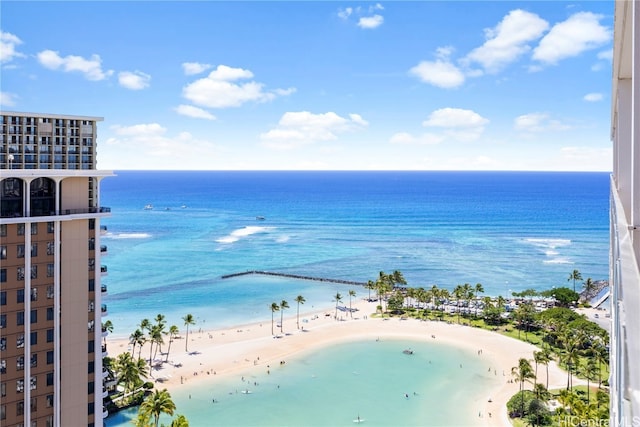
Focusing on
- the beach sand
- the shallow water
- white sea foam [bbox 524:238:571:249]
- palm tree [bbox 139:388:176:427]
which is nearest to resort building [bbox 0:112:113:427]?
palm tree [bbox 139:388:176:427]

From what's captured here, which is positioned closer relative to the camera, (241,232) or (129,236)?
(129,236)

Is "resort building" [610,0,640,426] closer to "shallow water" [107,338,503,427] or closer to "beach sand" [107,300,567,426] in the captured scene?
"shallow water" [107,338,503,427]

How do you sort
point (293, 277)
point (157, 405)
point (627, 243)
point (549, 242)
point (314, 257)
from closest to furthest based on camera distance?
1. point (627, 243)
2. point (157, 405)
3. point (293, 277)
4. point (314, 257)
5. point (549, 242)

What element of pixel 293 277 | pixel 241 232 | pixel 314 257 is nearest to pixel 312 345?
pixel 293 277

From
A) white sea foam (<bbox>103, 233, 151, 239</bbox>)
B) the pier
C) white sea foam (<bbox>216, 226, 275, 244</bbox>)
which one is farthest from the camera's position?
white sea foam (<bbox>103, 233, 151, 239</bbox>)

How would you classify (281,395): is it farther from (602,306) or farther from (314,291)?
(602,306)

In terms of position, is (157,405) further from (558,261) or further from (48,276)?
(558,261)
